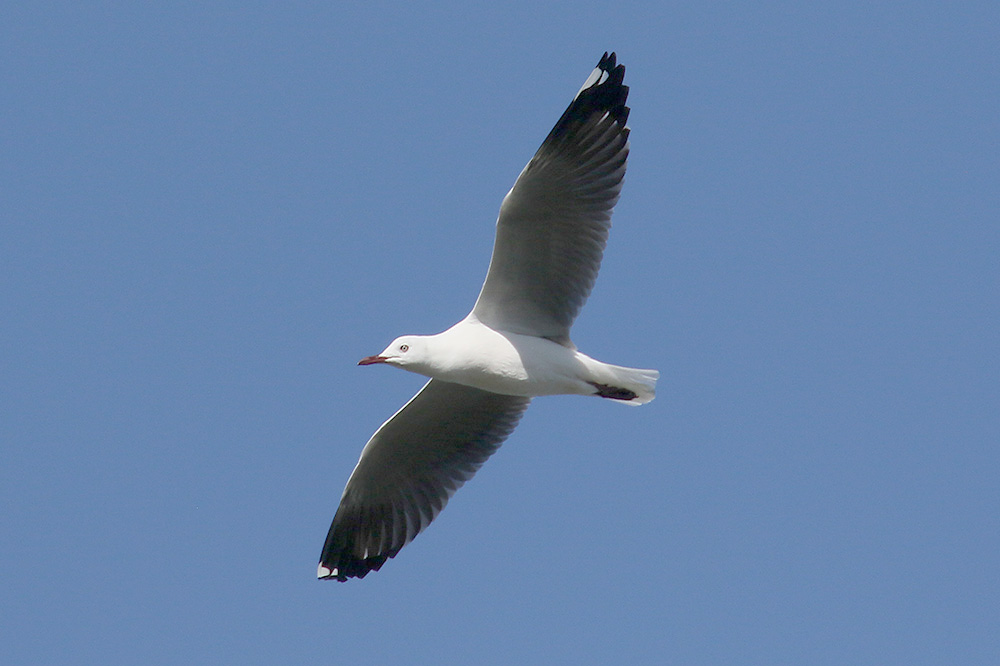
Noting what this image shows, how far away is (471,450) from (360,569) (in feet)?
5.24

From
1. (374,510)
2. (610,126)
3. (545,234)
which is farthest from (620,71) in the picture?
(374,510)

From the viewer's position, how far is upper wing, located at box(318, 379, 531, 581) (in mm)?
11812

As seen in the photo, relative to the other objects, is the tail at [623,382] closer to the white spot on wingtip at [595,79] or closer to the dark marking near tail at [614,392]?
the dark marking near tail at [614,392]

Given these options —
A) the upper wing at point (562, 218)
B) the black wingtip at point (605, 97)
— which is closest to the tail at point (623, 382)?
the upper wing at point (562, 218)

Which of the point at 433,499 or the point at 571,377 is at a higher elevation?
the point at 571,377

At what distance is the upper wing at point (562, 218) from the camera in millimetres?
10344

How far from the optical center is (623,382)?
10.8 m

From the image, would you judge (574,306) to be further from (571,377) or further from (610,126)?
(610,126)

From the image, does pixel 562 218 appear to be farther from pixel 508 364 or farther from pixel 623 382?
pixel 623 382

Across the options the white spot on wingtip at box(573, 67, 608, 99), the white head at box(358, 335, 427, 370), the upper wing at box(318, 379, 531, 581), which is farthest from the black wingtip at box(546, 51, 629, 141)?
the upper wing at box(318, 379, 531, 581)

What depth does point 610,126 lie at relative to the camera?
10.6m

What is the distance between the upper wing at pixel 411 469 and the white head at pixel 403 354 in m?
1.12

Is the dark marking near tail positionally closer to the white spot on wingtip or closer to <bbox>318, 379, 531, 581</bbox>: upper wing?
<bbox>318, 379, 531, 581</bbox>: upper wing

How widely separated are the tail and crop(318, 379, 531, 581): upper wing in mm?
1356
